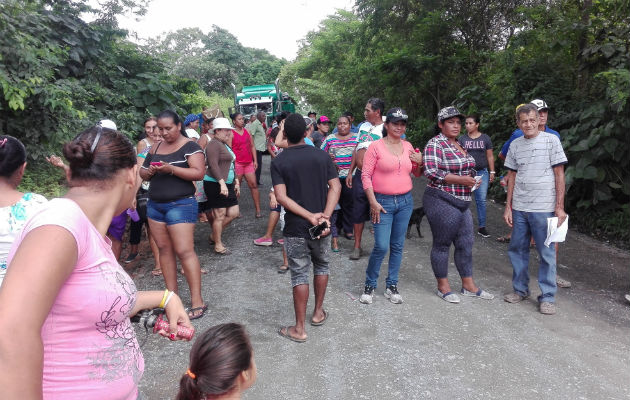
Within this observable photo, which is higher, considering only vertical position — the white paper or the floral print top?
the floral print top

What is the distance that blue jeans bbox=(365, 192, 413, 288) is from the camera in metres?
4.50

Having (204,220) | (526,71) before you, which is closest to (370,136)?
(204,220)

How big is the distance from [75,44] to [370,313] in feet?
22.9

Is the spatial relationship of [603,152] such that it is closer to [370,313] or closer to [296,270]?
[370,313]

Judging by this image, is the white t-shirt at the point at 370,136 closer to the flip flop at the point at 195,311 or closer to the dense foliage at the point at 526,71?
the flip flop at the point at 195,311

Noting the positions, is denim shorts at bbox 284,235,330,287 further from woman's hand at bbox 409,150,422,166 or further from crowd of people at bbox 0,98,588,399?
woman's hand at bbox 409,150,422,166

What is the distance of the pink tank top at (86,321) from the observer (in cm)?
130

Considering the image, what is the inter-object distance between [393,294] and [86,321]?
12.1 feet

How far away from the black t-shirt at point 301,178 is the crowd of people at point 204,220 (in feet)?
0.03

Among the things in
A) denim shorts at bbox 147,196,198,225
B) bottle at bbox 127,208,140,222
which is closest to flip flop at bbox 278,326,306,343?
denim shorts at bbox 147,196,198,225

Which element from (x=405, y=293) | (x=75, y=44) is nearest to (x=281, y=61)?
(x=75, y=44)

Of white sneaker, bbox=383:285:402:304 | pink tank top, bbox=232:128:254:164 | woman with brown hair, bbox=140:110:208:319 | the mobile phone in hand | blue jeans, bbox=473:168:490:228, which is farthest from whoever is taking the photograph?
pink tank top, bbox=232:128:254:164

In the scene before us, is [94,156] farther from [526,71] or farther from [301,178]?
[526,71]

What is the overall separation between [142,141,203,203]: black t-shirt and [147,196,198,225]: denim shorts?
0.14 ft
